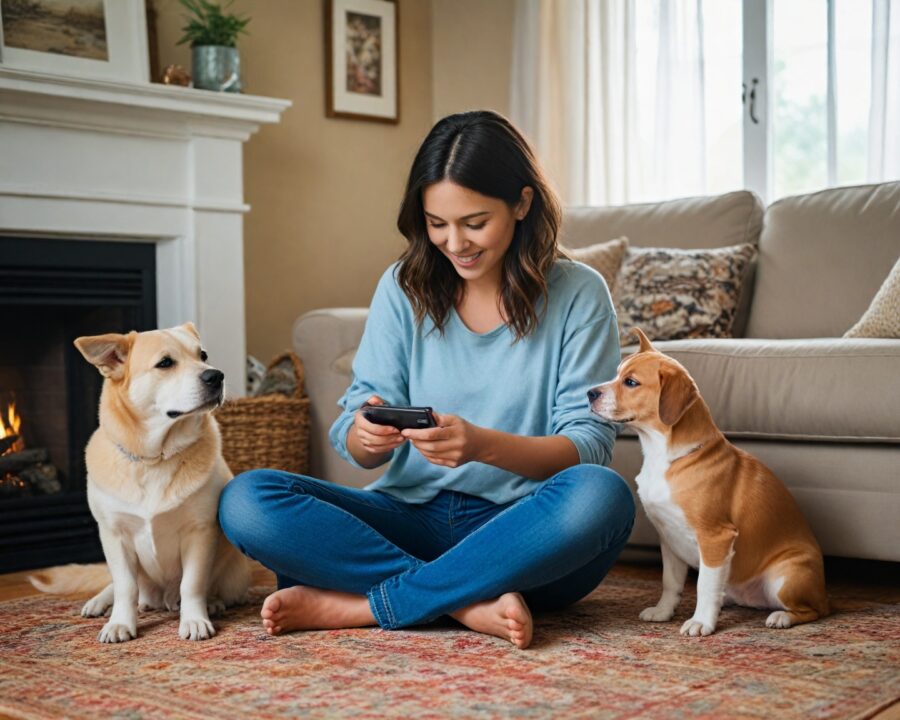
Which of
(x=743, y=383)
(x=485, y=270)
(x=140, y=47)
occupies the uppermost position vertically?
(x=140, y=47)

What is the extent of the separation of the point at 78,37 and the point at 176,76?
295 millimetres

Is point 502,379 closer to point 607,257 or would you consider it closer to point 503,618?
point 503,618

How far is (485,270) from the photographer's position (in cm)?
196

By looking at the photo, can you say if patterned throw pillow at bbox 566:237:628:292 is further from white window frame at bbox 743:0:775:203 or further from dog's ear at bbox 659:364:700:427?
dog's ear at bbox 659:364:700:427

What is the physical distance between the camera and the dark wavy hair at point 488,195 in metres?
1.88

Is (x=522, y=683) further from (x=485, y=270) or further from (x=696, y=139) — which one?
(x=696, y=139)

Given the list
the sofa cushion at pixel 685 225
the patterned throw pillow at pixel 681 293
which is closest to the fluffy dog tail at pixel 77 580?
the patterned throw pillow at pixel 681 293

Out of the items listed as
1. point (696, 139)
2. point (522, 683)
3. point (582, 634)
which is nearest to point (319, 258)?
point (696, 139)

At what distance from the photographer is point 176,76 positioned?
3254 mm

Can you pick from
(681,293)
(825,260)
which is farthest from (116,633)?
(825,260)

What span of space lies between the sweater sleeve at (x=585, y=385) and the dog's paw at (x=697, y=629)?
12.3 inches

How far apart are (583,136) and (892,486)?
2.13 meters

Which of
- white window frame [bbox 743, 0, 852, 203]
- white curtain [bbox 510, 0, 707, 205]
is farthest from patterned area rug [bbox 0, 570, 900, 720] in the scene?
white curtain [bbox 510, 0, 707, 205]

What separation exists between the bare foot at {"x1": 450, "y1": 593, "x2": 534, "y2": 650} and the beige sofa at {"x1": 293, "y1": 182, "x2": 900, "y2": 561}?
0.44 metres
